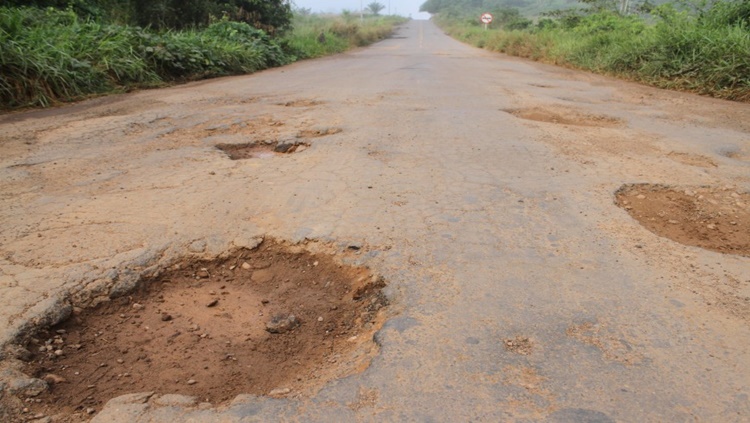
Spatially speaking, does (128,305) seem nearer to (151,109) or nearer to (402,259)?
(402,259)

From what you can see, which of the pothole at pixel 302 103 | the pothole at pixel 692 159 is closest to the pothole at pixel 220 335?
the pothole at pixel 692 159

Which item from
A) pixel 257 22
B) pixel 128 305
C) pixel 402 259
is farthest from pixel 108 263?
pixel 257 22

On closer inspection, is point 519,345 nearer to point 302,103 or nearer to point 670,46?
point 302,103

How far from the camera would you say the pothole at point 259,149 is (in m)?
4.41

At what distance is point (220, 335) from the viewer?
7.09ft

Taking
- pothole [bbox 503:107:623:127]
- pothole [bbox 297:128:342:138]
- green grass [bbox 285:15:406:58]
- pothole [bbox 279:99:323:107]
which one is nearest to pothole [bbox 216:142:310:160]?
pothole [bbox 297:128:342:138]

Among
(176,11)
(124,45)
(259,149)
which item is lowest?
(259,149)

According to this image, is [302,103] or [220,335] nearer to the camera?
[220,335]

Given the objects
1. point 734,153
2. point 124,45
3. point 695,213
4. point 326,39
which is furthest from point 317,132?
point 326,39

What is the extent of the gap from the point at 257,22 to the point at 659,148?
12.4 metres

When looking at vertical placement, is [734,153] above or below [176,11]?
below

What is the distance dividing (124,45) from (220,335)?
26.2 ft

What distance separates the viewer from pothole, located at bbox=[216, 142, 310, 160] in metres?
4.41

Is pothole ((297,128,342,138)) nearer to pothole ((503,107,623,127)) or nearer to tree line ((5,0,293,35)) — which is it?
pothole ((503,107,623,127))
